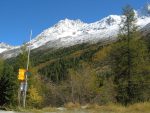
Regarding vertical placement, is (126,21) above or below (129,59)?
above

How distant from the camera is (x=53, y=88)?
77938mm

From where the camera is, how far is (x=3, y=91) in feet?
150

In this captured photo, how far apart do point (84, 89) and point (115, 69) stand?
95.2 ft

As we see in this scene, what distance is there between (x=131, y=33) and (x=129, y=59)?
128 inches

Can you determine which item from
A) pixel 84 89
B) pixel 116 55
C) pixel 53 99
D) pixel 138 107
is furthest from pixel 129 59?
pixel 53 99

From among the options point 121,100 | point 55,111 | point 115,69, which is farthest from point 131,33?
point 55,111

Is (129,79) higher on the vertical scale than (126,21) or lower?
lower

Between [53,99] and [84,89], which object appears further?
[53,99]

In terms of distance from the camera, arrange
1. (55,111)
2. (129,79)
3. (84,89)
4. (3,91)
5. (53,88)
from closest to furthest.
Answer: (55,111), (129,79), (3,91), (84,89), (53,88)

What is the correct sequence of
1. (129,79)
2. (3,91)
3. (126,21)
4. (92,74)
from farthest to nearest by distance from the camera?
(92,74), (3,91), (126,21), (129,79)

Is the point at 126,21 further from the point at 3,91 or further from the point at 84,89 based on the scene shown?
the point at 84,89

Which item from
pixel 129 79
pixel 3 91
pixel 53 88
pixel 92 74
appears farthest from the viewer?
pixel 53 88

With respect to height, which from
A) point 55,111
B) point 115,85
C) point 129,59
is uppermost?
point 129,59

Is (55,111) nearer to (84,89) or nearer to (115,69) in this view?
(115,69)
